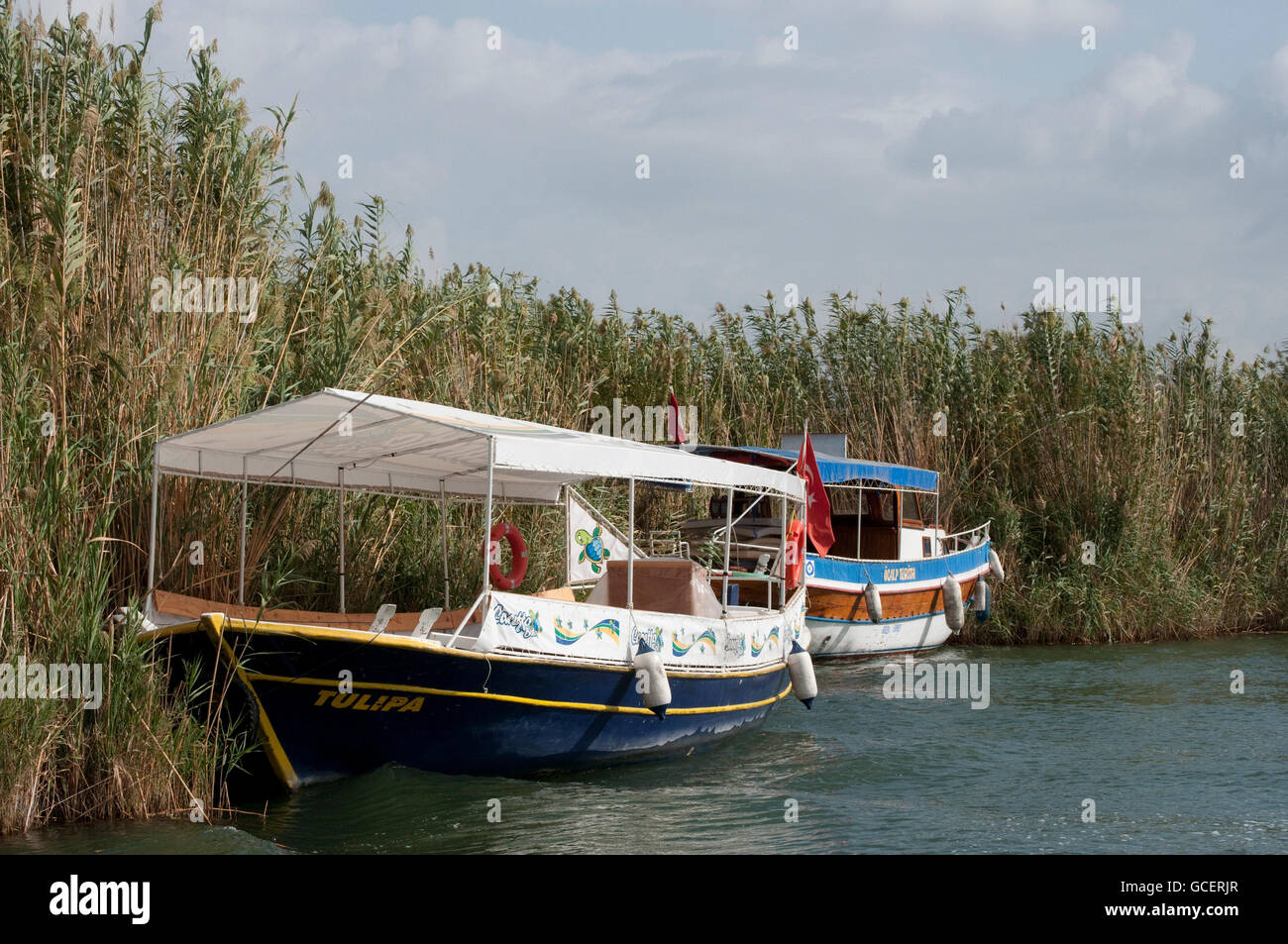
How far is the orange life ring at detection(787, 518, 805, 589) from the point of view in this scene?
13.4m

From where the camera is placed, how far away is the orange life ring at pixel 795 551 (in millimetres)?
13414

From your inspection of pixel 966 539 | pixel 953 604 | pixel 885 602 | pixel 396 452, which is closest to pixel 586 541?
pixel 396 452

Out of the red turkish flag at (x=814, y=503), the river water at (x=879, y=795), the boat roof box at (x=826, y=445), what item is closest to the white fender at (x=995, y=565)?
the boat roof box at (x=826, y=445)

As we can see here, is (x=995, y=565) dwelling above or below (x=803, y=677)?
above

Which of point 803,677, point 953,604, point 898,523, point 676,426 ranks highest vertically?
point 676,426

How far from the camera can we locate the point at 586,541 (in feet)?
43.8

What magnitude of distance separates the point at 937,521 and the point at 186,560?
41.9 ft

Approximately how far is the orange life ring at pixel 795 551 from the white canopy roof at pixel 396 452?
1261 mm

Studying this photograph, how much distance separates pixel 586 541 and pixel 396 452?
136 inches

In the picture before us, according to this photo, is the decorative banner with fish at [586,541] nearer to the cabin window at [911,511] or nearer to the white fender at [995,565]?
the cabin window at [911,511]

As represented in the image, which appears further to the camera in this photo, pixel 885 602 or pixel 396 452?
pixel 885 602

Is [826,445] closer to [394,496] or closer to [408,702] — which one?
[394,496]

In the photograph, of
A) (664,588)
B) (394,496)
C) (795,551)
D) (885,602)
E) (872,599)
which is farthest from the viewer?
(885,602)

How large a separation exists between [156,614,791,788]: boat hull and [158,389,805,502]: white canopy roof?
143 cm
